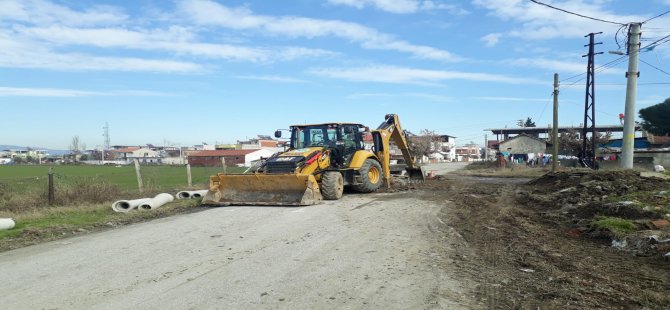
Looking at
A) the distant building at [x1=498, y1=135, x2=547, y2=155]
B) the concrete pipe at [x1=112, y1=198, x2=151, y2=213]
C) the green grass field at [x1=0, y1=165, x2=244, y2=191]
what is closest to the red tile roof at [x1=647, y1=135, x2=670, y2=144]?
the distant building at [x1=498, y1=135, x2=547, y2=155]

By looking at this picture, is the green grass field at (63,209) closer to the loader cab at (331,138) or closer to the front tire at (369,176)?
the loader cab at (331,138)

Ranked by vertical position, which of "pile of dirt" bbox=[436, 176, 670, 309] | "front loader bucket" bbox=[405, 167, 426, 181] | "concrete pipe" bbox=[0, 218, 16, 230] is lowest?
"pile of dirt" bbox=[436, 176, 670, 309]

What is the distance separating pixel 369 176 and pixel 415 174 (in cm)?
544

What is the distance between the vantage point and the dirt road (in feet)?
17.6

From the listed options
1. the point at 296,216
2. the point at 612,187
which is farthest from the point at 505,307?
the point at 612,187

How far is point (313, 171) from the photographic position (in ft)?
48.2

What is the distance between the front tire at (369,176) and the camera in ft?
53.3

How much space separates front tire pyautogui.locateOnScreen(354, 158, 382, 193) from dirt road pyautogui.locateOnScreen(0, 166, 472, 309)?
530cm

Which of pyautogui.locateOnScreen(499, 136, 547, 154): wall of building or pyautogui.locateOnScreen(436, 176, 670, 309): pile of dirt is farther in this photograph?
pyautogui.locateOnScreen(499, 136, 547, 154): wall of building

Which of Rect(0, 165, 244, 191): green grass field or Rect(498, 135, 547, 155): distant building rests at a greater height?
Rect(498, 135, 547, 155): distant building

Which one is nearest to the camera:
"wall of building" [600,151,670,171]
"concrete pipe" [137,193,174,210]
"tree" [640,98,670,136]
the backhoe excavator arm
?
"concrete pipe" [137,193,174,210]

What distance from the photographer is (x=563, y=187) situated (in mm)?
17203

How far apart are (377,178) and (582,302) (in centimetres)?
1244

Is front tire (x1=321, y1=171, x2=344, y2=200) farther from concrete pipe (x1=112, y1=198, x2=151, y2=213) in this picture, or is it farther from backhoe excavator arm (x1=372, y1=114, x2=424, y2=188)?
concrete pipe (x1=112, y1=198, x2=151, y2=213)
